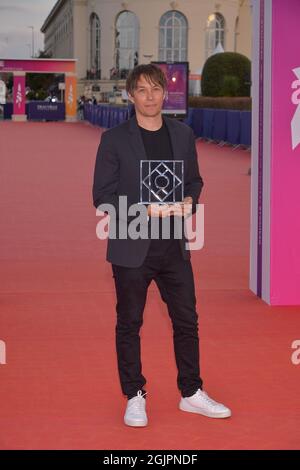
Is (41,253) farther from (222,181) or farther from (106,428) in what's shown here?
(222,181)

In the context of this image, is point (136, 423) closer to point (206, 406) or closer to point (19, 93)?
point (206, 406)

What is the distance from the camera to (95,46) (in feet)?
363

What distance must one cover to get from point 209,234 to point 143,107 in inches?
314

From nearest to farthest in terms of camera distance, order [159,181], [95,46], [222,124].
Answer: [159,181], [222,124], [95,46]

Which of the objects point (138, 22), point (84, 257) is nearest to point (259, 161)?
point (84, 257)

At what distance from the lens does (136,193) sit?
5359 mm

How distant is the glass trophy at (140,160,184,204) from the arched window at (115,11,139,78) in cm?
10150

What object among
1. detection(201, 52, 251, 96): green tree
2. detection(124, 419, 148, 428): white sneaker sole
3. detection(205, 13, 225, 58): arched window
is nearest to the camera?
detection(124, 419, 148, 428): white sneaker sole

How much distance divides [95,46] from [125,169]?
10743 cm

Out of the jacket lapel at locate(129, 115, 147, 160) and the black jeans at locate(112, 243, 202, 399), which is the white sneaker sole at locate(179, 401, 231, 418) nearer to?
the black jeans at locate(112, 243, 202, 399)

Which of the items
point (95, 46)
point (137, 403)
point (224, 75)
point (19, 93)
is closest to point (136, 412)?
point (137, 403)

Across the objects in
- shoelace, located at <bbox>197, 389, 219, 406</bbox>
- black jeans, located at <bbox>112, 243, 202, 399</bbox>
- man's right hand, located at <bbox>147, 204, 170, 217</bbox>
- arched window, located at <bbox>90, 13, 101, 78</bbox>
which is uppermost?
arched window, located at <bbox>90, 13, 101, 78</bbox>

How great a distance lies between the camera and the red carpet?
5.42 metres

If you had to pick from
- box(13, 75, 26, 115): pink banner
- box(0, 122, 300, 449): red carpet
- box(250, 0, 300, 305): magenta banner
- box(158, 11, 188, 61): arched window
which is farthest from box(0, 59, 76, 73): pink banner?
box(250, 0, 300, 305): magenta banner
